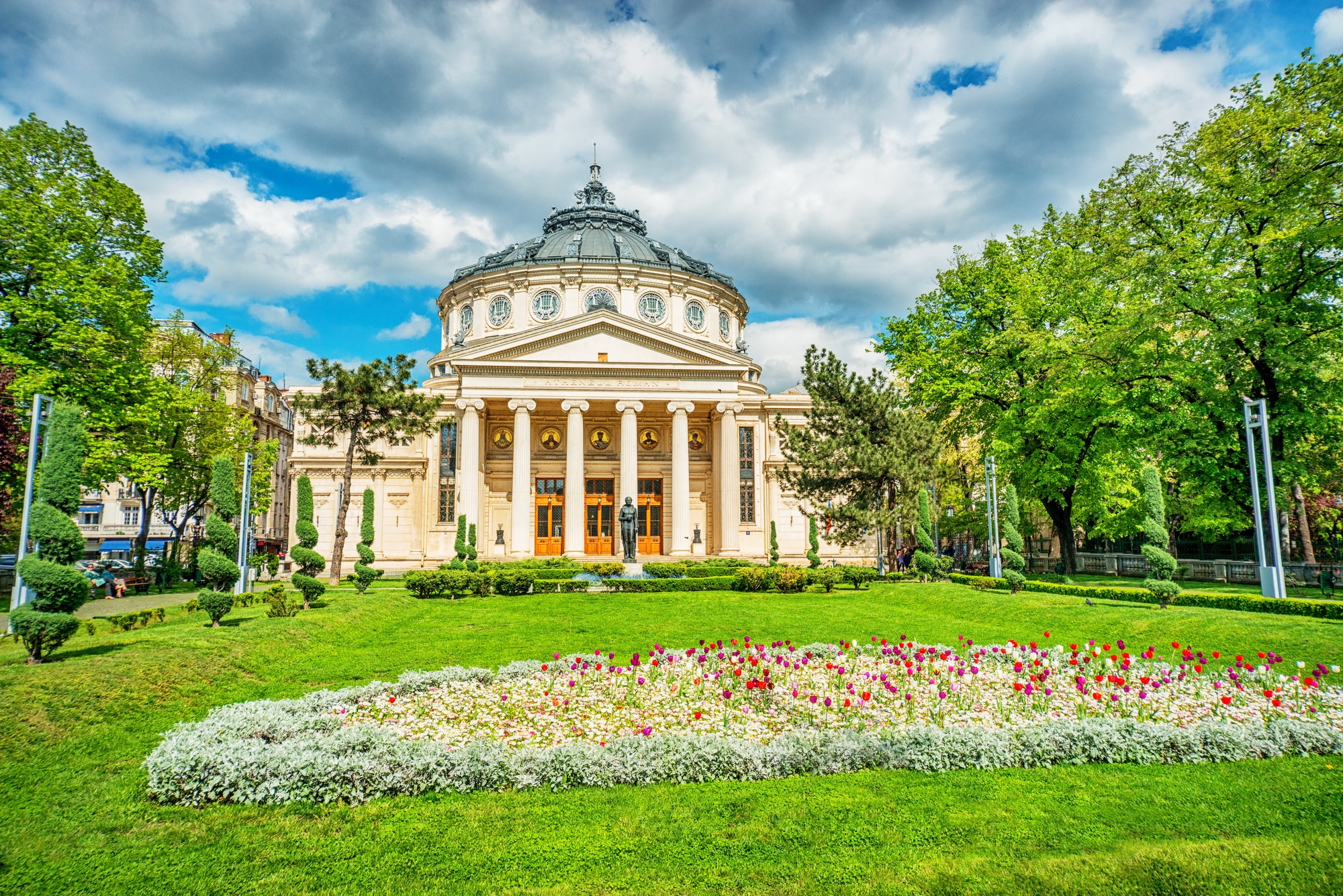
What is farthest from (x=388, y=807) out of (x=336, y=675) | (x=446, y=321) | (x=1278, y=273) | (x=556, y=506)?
(x=446, y=321)

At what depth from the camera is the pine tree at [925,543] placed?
90.0ft

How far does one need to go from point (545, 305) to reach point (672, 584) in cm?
2880

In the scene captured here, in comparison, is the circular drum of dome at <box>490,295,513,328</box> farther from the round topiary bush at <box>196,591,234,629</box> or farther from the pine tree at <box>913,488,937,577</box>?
the round topiary bush at <box>196,591,234,629</box>

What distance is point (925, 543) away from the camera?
27.8 metres

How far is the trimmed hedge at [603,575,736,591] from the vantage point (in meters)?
27.6

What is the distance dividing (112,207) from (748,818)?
2865 centimetres

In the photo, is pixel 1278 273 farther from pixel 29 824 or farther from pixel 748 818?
pixel 29 824

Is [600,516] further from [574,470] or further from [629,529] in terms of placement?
[629,529]

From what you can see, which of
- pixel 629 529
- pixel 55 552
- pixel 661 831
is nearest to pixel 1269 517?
pixel 661 831

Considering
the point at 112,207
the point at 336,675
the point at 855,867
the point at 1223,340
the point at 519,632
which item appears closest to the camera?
the point at 855,867

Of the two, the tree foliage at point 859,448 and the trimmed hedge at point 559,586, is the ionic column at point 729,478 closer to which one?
the tree foliage at point 859,448

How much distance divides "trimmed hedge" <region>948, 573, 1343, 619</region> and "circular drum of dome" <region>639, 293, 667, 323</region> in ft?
106

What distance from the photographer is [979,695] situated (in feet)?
32.0

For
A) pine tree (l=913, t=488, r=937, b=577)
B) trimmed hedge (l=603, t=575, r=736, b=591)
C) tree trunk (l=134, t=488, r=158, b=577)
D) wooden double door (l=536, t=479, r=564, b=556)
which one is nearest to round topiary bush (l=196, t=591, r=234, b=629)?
trimmed hedge (l=603, t=575, r=736, b=591)
